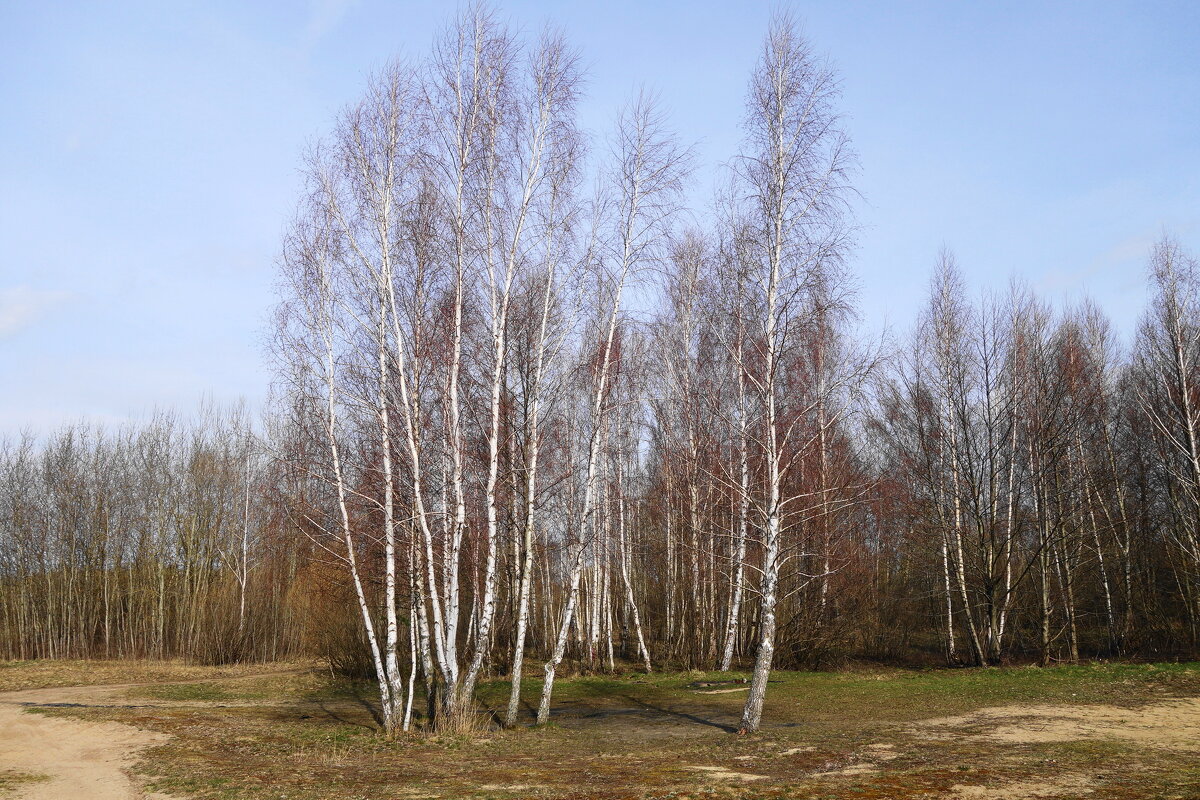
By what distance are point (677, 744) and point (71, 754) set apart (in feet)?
27.1

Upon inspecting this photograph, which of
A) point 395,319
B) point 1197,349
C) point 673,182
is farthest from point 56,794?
point 1197,349

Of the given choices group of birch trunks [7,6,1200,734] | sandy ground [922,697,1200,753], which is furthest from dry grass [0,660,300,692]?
sandy ground [922,697,1200,753]

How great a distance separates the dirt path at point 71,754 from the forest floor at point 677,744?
0.05 m

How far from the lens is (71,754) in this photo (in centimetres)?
1055

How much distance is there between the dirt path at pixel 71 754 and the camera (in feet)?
27.7

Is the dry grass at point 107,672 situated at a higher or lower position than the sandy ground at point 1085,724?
lower

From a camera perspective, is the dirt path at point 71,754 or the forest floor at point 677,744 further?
the dirt path at point 71,754

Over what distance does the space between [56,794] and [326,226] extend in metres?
8.70

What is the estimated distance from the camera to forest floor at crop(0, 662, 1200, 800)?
25.1 ft

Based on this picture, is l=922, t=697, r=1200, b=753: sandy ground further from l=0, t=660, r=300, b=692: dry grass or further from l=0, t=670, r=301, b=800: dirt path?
l=0, t=660, r=300, b=692: dry grass

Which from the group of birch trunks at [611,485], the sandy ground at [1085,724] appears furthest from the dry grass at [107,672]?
the sandy ground at [1085,724]

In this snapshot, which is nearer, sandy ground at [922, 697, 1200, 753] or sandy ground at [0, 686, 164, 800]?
sandy ground at [0, 686, 164, 800]

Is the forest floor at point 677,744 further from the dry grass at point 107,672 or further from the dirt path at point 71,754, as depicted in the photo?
the dry grass at point 107,672

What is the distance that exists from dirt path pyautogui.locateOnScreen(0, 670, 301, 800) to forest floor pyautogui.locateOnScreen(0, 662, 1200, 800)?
0.05 metres
